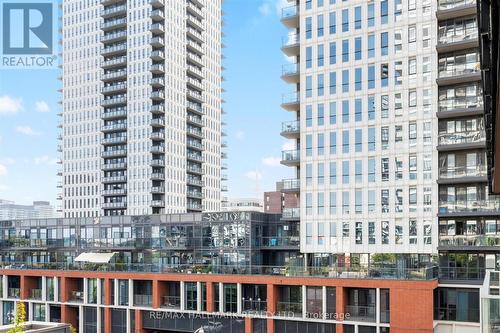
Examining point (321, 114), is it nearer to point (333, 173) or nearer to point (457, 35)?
point (333, 173)

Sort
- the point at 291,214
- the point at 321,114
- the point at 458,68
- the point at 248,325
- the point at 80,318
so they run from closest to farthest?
the point at 458,68, the point at 248,325, the point at 321,114, the point at 291,214, the point at 80,318

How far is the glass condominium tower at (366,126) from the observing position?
48094 mm

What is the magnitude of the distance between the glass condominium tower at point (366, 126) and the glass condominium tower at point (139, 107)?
50.3m

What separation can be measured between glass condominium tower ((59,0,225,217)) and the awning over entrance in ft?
118

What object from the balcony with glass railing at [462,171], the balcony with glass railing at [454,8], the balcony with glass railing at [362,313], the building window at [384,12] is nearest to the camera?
the balcony with glass railing at [362,313]

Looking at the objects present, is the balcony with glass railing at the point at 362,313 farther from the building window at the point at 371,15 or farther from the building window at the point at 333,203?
the building window at the point at 371,15

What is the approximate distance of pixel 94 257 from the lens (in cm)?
6216

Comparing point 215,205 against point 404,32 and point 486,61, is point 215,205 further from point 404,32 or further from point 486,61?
point 486,61

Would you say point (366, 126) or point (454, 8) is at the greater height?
point (454, 8)

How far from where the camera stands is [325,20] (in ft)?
174

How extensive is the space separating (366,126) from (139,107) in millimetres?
60009

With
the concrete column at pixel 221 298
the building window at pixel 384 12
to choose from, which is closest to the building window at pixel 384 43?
the building window at pixel 384 12

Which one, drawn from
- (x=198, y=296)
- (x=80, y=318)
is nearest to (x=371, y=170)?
(x=198, y=296)

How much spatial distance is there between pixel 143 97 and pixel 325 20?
55.1 meters
